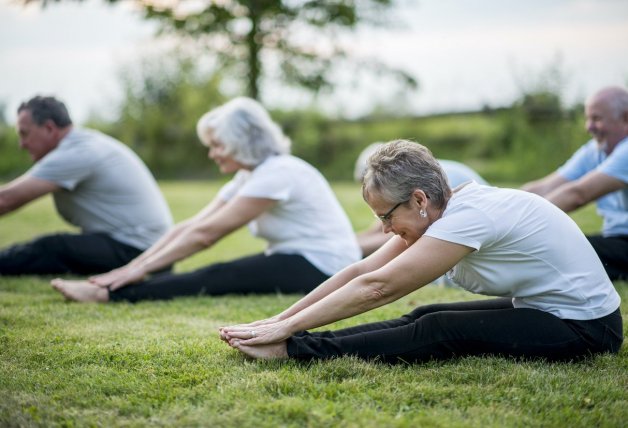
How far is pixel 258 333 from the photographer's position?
3260 mm

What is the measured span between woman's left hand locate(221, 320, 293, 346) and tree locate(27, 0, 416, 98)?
52.3ft

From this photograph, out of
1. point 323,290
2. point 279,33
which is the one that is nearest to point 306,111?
point 279,33

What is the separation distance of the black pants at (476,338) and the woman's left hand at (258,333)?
9 centimetres

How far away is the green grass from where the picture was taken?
101 inches

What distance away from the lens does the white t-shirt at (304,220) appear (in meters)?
4.97

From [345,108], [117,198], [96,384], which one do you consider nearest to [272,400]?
[96,384]

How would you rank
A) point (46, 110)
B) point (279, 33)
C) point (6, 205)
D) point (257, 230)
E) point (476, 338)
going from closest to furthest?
point (476, 338) → point (257, 230) → point (6, 205) → point (46, 110) → point (279, 33)

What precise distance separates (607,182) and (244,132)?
102 inches

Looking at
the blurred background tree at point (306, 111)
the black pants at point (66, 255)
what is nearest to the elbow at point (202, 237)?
the black pants at point (66, 255)

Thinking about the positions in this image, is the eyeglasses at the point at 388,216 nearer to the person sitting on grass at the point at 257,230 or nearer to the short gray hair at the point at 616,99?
the person sitting on grass at the point at 257,230

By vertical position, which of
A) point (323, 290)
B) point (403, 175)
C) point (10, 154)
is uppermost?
point (403, 175)

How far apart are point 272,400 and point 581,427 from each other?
1.12 metres

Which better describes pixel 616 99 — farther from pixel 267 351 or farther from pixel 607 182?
pixel 267 351

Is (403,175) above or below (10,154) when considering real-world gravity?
above
